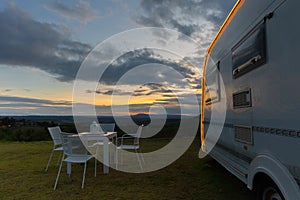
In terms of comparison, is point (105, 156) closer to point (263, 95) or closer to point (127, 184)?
point (127, 184)

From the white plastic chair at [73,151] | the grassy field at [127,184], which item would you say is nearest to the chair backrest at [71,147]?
the white plastic chair at [73,151]

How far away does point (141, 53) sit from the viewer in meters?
7.32

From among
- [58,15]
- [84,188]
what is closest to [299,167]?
[84,188]

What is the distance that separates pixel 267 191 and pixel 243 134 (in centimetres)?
65

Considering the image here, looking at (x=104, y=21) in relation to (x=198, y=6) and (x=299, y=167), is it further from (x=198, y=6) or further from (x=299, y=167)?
(x=299, y=167)

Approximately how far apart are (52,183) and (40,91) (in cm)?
622

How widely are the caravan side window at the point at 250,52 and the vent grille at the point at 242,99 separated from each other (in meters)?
0.22

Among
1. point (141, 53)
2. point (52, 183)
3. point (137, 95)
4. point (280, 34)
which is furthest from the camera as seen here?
point (137, 95)

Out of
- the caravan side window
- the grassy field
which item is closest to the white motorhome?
the caravan side window

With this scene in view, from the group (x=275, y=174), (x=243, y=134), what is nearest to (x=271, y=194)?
(x=275, y=174)

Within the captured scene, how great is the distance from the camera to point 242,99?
2496mm

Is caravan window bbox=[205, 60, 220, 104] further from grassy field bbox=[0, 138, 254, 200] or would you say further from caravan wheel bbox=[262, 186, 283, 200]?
caravan wheel bbox=[262, 186, 283, 200]

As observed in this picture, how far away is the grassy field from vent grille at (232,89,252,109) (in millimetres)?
1662

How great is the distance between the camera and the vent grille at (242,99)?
91.0 inches
